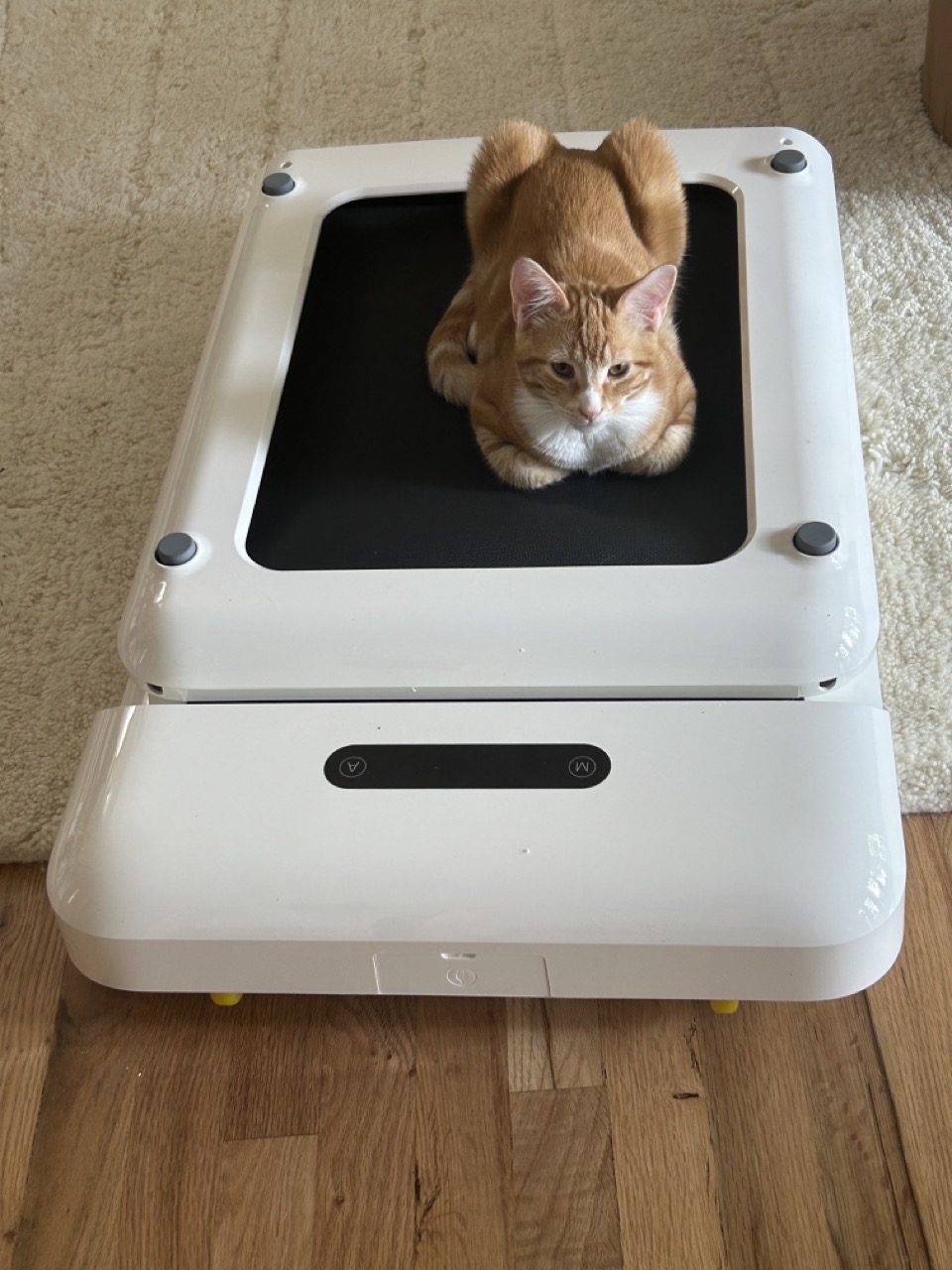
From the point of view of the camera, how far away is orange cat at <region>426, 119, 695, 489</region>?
113 cm

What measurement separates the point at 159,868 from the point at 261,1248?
33 cm

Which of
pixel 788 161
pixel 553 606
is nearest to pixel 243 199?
pixel 788 161

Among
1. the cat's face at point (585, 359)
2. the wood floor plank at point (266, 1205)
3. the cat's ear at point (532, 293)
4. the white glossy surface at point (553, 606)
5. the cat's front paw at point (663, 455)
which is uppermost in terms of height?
the cat's ear at point (532, 293)

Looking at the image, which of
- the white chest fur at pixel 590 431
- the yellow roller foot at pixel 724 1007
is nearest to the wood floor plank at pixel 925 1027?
the yellow roller foot at pixel 724 1007

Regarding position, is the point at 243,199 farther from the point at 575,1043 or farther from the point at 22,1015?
the point at 575,1043

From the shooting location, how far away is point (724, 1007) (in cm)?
110

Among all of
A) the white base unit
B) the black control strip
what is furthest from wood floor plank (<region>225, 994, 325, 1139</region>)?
the black control strip

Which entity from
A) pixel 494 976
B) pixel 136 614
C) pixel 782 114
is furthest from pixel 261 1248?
pixel 782 114

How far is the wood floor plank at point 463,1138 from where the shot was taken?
1017 mm

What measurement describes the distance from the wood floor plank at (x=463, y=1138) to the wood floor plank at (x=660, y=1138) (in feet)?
0.32

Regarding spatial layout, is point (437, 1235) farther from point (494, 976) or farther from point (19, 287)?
point (19, 287)

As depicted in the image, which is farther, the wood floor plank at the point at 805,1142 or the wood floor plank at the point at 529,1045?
the wood floor plank at the point at 529,1045

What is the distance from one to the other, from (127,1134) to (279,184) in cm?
107

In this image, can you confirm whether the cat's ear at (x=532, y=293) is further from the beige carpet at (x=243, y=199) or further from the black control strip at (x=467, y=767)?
the black control strip at (x=467, y=767)
